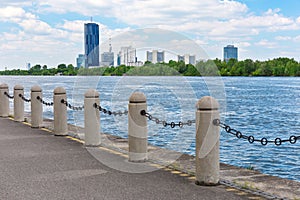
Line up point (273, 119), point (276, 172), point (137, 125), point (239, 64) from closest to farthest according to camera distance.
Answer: point (137, 125) → point (276, 172) → point (273, 119) → point (239, 64)

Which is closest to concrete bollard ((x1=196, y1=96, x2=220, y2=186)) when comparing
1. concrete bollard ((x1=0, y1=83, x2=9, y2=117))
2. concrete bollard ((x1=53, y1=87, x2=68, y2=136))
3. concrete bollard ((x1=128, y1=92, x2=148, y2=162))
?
concrete bollard ((x1=128, y1=92, x2=148, y2=162))

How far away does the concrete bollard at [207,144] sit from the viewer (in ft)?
23.9

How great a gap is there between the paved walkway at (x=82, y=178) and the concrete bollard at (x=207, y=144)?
0.19 metres

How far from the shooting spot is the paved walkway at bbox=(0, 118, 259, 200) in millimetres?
6746

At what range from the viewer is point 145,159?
30.2 ft

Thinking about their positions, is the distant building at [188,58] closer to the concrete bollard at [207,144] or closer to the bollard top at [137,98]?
the bollard top at [137,98]

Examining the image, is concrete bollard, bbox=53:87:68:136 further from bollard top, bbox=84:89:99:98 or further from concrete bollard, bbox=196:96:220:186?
concrete bollard, bbox=196:96:220:186

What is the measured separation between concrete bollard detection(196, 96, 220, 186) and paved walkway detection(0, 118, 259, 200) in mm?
195

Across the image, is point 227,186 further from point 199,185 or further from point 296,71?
point 296,71

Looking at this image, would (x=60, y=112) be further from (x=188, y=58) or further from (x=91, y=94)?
(x=188, y=58)

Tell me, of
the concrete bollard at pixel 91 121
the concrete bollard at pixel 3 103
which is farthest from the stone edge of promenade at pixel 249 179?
the concrete bollard at pixel 3 103

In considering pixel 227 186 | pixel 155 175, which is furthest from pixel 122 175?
pixel 227 186

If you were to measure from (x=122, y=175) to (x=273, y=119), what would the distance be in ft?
83.4

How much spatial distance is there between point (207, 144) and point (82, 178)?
2204 millimetres
